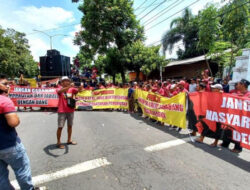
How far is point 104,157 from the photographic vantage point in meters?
3.77

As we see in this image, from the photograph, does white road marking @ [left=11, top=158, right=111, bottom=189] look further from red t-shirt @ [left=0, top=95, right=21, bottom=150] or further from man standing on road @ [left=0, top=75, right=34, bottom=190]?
red t-shirt @ [left=0, top=95, right=21, bottom=150]

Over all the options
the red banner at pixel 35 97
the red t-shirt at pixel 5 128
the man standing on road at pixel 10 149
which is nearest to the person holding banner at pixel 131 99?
the red banner at pixel 35 97

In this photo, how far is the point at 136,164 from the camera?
343cm

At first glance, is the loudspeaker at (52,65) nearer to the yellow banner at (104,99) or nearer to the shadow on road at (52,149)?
the yellow banner at (104,99)

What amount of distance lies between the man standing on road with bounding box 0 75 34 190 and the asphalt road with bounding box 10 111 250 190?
72 centimetres

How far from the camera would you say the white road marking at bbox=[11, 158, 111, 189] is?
2.96m

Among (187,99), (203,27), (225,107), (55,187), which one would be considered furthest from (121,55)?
(55,187)

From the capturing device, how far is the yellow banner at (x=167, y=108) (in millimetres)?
5316

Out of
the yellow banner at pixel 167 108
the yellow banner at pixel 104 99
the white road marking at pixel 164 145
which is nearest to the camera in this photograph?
the white road marking at pixel 164 145

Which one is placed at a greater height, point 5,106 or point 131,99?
point 5,106

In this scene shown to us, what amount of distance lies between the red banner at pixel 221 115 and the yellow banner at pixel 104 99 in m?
5.40

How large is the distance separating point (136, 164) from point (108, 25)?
17055mm

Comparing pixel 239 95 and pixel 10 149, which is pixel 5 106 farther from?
pixel 239 95

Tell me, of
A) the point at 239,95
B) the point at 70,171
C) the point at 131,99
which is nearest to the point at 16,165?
the point at 70,171
